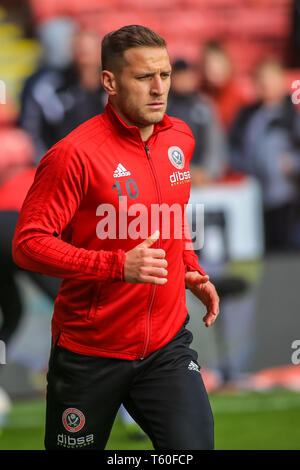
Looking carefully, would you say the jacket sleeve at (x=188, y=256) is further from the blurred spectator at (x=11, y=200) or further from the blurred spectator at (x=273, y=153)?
the blurred spectator at (x=273, y=153)

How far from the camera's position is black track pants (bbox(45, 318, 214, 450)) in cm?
276

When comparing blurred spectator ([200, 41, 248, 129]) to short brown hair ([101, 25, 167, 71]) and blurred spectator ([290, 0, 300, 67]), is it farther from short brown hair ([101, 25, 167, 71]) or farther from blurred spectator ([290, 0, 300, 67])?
short brown hair ([101, 25, 167, 71])

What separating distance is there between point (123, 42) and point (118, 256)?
0.68 m

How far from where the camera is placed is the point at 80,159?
2.62 m

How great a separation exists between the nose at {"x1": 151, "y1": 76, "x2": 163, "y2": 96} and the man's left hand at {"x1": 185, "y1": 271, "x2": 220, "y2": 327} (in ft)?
2.22

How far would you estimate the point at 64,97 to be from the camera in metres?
6.46

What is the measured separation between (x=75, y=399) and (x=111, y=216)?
622 millimetres

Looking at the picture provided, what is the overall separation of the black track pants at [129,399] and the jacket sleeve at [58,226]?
0.37 metres

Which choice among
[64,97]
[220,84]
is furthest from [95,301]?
[220,84]

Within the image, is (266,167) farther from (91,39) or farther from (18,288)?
(18,288)

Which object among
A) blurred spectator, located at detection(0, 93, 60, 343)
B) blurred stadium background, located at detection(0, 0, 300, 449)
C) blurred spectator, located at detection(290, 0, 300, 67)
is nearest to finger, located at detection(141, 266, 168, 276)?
blurred spectator, located at detection(0, 93, 60, 343)

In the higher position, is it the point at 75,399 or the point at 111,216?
the point at 111,216

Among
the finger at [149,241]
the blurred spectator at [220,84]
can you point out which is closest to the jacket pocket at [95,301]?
the finger at [149,241]
